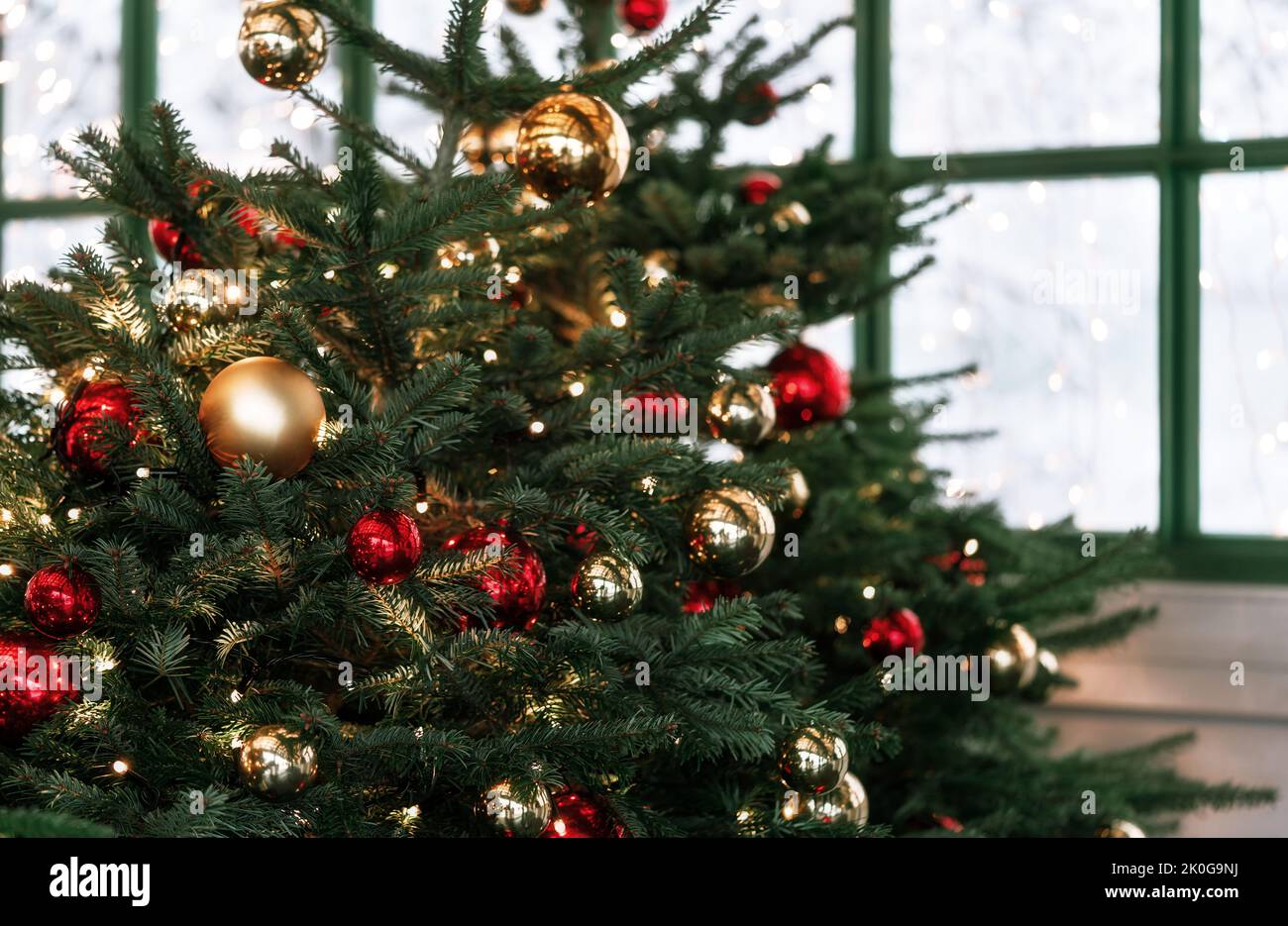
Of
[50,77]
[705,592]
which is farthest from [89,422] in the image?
[50,77]

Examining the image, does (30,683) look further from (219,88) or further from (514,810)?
(219,88)

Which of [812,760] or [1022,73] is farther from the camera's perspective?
[1022,73]

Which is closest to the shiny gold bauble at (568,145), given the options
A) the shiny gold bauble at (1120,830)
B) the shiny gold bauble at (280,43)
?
the shiny gold bauble at (280,43)

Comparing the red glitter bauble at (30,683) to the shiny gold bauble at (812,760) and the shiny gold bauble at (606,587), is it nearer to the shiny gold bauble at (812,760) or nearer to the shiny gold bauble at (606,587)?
the shiny gold bauble at (606,587)

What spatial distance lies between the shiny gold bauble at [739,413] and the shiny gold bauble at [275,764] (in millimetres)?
693

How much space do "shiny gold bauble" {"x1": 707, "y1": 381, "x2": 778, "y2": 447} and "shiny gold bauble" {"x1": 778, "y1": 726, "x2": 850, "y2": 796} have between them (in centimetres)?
41

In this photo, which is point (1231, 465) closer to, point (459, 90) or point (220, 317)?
point (459, 90)

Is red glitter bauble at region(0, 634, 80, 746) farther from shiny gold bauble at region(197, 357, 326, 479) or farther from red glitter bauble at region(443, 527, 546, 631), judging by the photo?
red glitter bauble at region(443, 527, 546, 631)

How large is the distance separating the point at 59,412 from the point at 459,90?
2.00ft

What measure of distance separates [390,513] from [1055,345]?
7.12 ft

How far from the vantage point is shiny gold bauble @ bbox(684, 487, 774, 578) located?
1312mm

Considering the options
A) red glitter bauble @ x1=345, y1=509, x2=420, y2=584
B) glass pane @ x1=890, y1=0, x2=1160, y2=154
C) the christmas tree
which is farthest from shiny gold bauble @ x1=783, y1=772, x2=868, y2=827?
glass pane @ x1=890, y1=0, x2=1160, y2=154

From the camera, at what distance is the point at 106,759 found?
3.73ft

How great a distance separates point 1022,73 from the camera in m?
2.85
